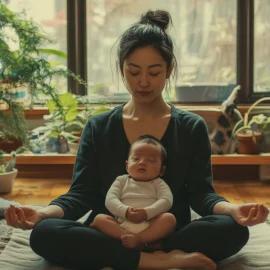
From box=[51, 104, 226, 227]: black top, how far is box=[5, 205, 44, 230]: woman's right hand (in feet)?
0.42

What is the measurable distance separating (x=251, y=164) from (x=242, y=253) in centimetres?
147

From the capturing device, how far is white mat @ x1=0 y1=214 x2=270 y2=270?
1922mm

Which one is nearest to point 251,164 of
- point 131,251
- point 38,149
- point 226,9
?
point 226,9

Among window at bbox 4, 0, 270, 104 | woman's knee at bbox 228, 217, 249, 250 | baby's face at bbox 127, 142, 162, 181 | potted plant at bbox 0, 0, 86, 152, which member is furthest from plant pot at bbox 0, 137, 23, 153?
woman's knee at bbox 228, 217, 249, 250

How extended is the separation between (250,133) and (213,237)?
1.60 meters

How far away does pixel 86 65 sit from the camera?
144 inches

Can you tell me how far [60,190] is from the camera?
3268mm

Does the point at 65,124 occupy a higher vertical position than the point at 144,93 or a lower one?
lower

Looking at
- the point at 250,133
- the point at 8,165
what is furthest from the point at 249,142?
the point at 8,165

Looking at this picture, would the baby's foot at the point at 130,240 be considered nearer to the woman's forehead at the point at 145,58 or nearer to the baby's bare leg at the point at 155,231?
the baby's bare leg at the point at 155,231

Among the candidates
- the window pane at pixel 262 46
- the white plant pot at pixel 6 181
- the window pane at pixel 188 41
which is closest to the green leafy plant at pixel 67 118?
the window pane at pixel 188 41

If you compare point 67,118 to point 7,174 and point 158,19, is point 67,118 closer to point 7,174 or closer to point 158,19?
point 7,174

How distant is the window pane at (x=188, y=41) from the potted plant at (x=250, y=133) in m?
0.31

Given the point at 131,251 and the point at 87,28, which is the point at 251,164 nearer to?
the point at 87,28
